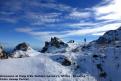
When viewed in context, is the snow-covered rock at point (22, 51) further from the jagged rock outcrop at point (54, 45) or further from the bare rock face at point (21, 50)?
the jagged rock outcrop at point (54, 45)

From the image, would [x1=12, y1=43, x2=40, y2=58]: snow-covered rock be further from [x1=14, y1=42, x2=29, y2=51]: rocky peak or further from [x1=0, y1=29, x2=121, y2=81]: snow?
[x1=0, y1=29, x2=121, y2=81]: snow

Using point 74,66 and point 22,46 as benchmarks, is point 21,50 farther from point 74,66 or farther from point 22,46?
point 74,66

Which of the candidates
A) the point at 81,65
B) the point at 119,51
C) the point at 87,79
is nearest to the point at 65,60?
the point at 81,65

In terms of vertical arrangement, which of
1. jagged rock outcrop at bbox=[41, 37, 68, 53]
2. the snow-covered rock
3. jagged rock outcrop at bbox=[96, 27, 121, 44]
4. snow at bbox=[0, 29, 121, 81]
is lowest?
snow at bbox=[0, 29, 121, 81]

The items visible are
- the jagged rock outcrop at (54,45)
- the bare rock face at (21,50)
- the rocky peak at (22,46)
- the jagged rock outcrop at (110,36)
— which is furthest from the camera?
the jagged rock outcrop at (110,36)

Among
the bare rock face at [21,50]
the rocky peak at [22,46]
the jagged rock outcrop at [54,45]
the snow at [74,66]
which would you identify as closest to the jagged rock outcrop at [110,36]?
the jagged rock outcrop at [54,45]

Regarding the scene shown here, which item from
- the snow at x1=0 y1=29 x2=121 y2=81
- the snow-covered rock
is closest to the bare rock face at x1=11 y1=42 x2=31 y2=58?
the snow-covered rock

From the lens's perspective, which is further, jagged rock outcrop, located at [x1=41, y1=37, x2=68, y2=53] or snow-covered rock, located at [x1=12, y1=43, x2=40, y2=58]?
jagged rock outcrop, located at [x1=41, y1=37, x2=68, y2=53]

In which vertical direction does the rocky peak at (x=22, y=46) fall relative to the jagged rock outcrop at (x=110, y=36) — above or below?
below

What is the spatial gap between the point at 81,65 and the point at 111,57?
A: 9006 millimetres

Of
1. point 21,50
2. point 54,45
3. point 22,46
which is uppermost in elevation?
point 54,45

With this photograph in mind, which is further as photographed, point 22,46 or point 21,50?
point 22,46

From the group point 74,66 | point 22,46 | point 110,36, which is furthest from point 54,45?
point 74,66

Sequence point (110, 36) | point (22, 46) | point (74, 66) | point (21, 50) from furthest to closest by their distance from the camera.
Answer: point (110, 36), point (22, 46), point (21, 50), point (74, 66)
